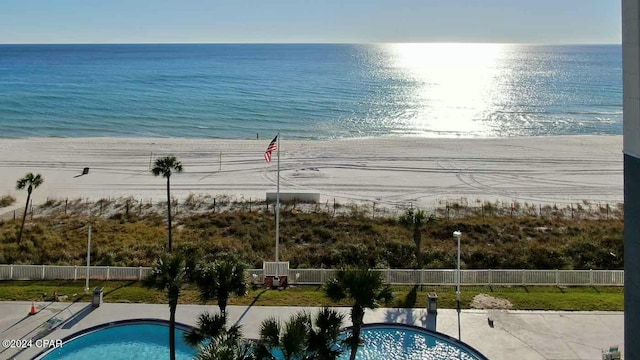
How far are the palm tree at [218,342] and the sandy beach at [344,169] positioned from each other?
2003cm

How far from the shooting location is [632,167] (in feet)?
31.1

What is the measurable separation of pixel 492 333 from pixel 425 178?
22458mm

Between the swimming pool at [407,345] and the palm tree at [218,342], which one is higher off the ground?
the palm tree at [218,342]

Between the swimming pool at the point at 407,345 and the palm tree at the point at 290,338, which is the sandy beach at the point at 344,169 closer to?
the swimming pool at the point at 407,345

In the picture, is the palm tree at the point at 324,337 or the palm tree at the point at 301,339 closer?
the palm tree at the point at 301,339

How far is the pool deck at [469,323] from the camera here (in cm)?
1470

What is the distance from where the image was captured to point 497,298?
1792 centimetres

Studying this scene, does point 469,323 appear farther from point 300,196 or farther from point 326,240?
point 300,196

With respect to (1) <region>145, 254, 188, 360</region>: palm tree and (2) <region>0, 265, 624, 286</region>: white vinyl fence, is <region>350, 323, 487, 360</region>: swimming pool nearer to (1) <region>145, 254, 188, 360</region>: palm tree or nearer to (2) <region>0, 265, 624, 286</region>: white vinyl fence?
(2) <region>0, 265, 624, 286</region>: white vinyl fence

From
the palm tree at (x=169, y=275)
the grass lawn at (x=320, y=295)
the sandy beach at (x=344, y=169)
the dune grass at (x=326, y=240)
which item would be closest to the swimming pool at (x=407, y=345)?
the grass lawn at (x=320, y=295)

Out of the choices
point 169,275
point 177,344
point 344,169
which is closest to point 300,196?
point 344,169

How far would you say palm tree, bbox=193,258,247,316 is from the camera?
12344 millimetres

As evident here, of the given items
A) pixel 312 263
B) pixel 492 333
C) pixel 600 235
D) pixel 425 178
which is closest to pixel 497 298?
pixel 492 333

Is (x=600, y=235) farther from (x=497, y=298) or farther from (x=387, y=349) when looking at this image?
(x=387, y=349)
